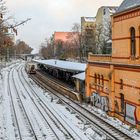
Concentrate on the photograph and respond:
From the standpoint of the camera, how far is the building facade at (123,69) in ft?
79.7

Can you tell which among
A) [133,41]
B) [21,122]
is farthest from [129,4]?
[21,122]

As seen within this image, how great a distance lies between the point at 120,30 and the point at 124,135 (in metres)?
8.38

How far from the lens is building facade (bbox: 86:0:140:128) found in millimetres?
24281

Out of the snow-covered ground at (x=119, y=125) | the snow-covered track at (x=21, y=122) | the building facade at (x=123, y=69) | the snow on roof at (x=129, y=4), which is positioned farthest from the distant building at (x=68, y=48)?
the snow on roof at (x=129, y=4)

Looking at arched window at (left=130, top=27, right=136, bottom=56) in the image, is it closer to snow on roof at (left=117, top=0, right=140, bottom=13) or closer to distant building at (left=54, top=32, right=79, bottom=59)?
snow on roof at (left=117, top=0, right=140, bottom=13)

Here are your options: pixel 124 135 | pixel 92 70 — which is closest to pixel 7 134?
pixel 124 135

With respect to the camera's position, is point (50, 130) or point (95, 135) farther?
point (50, 130)

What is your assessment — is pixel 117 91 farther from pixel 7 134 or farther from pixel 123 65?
pixel 7 134

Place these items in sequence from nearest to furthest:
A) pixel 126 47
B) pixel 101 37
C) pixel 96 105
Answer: pixel 126 47
pixel 96 105
pixel 101 37

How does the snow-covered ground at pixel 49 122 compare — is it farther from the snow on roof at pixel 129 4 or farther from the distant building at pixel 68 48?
the distant building at pixel 68 48

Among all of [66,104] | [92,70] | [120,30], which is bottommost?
[66,104]

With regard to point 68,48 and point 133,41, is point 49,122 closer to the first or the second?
point 133,41

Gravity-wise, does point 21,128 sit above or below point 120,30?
below

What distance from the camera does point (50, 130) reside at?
2359 centimetres
